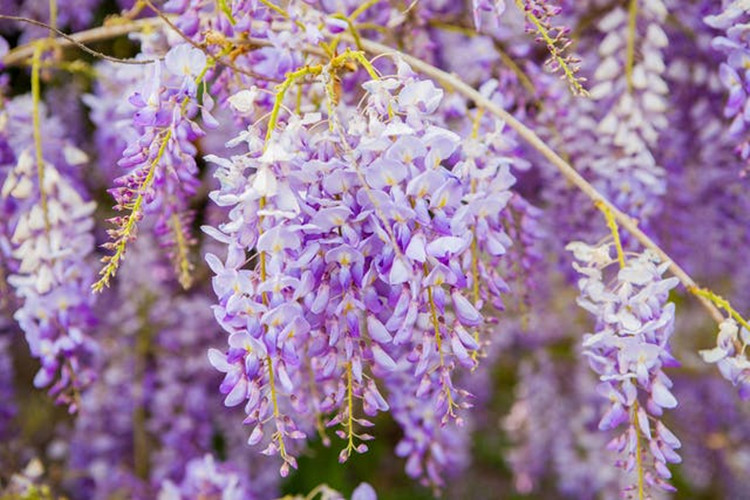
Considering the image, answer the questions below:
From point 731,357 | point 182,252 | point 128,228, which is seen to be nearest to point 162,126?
point 128,228

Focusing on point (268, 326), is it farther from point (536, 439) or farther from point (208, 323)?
point (536, 439)

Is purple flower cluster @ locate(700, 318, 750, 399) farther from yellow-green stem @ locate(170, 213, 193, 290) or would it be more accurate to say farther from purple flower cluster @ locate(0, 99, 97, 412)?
purple flower cluster @ locate(0, 99, 97, 412)

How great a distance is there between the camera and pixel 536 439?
10.6ft

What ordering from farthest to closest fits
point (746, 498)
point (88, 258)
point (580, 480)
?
point (746, 498) < point (580, 480) < point (88, 258)

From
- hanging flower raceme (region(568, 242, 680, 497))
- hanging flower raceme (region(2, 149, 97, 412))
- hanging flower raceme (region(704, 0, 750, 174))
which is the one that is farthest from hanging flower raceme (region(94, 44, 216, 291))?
hanging flower raceme (region(704, 0, 750, 174))

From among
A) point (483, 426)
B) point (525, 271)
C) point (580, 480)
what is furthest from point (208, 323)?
point (483, 426)

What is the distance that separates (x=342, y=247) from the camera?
1.11 m

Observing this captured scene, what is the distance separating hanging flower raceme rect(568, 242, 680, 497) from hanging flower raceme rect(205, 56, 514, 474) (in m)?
0.25

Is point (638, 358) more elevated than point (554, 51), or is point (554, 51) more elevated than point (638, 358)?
point (554, 51)

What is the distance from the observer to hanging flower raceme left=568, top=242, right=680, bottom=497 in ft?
4.23

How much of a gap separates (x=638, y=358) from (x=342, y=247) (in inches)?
19.0

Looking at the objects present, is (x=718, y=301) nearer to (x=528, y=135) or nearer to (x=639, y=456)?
(x=639, y=456)

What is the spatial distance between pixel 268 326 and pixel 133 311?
5.00ft

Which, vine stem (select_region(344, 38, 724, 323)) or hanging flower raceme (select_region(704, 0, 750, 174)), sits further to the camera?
hanging flower raceme (select_region(704, 0, 750, 174))
